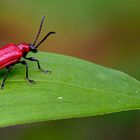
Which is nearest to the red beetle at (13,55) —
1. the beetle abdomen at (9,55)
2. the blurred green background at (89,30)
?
the beetle abdomen at (9,55)

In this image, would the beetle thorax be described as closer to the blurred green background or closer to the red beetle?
the red beetle

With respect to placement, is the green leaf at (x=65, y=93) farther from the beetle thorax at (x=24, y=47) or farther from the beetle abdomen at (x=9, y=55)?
the beetle thorax at (x=24, y=47)

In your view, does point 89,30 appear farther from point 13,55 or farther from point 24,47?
point 13,55

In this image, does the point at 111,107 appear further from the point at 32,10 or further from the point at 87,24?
the point at 32,10

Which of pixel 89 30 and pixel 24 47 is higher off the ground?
pixel 89 30

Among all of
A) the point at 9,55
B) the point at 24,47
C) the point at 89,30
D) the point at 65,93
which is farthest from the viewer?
the point at 89,30

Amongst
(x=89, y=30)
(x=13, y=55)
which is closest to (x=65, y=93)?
(x=13, y=55)

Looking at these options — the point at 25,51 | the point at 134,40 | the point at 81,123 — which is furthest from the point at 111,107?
the point at 134,40
